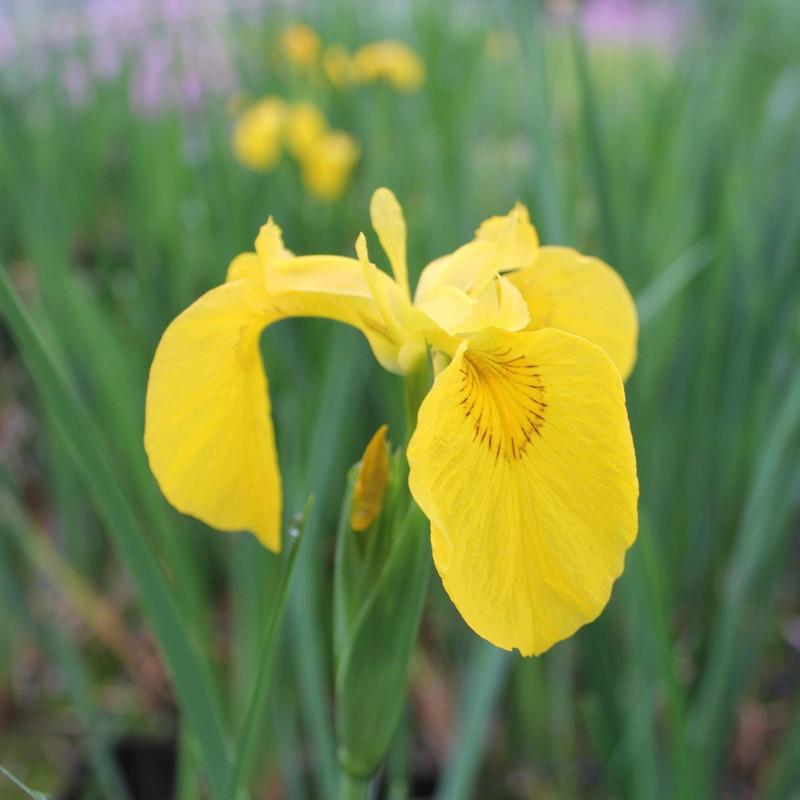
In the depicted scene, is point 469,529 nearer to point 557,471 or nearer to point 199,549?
point 557,471

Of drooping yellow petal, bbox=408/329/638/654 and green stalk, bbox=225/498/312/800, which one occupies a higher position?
drooping yellow petal, bbox=408/329/638/654

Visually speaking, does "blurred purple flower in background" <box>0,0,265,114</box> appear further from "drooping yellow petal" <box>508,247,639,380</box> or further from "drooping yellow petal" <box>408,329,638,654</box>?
"drooping yellow petal" <box>408,329,638,654</box>

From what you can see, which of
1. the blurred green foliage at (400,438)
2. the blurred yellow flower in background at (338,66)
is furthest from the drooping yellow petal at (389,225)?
the blurred yellow flower in background at (338,66)

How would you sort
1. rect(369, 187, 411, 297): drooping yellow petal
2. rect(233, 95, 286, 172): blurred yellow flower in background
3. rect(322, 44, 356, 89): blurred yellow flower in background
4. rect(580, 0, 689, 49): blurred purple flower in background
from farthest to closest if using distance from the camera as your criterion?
rect(580, 0, 689, 49): blurred purple flower in background → rect(322, 44, 356, 89): blurred yellow flower in background → rect(233, 95, 286, 172): blurred yellow flower in background → rect(369, 187, 411, 297): drooping yellow petal

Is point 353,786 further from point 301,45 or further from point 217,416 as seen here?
point 301,45

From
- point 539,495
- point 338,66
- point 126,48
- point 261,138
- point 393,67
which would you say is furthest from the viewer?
point 338,66

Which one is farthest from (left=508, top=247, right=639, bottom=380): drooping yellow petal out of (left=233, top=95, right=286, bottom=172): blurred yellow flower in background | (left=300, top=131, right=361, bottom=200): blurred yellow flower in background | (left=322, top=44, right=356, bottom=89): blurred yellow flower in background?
(left=322, top=44, right=356, bottom=89): blurred yellow flower in background

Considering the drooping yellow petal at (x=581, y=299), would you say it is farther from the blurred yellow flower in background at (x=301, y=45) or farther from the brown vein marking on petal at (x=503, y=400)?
the blurred yellow flower in background at (x=301, y=45)

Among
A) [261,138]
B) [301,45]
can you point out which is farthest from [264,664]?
[301,45]
